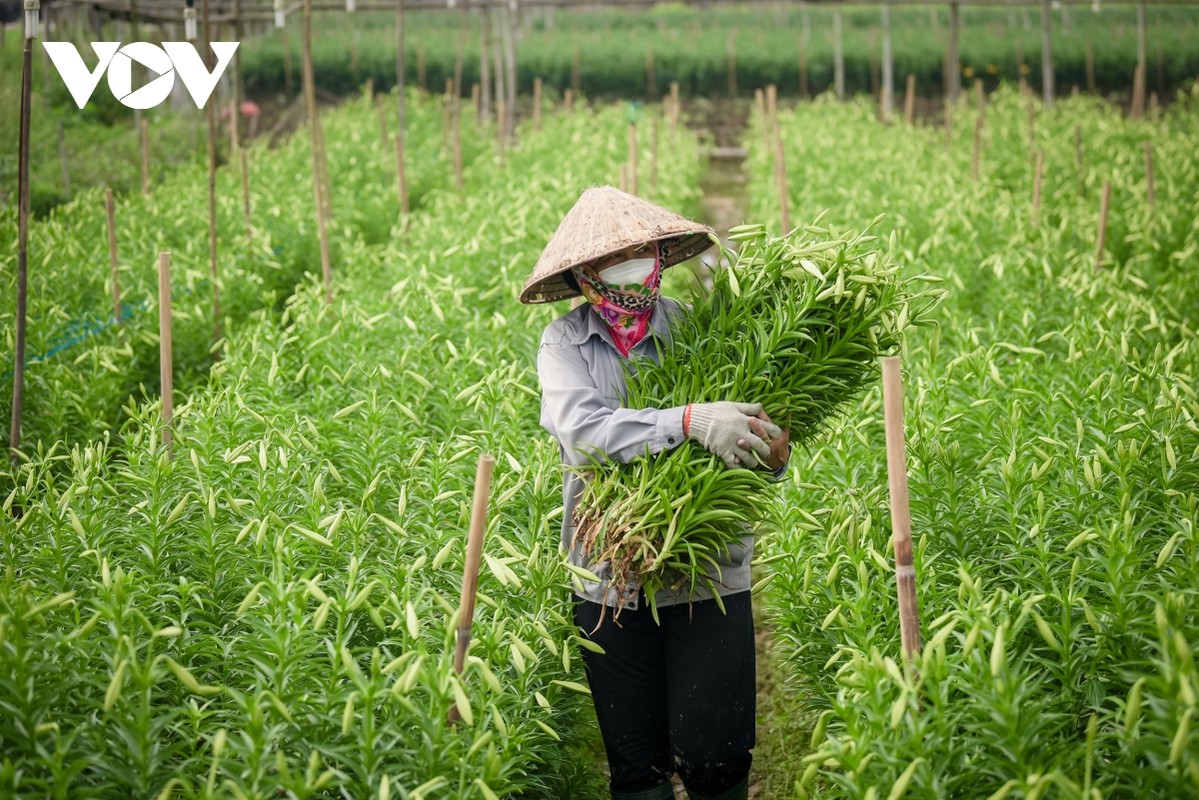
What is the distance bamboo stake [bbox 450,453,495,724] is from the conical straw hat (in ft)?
2.03

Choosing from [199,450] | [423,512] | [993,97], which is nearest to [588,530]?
[423,512]

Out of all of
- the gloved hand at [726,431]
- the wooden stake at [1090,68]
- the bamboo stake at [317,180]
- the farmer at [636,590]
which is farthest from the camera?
the wooden stake at [1090,68]

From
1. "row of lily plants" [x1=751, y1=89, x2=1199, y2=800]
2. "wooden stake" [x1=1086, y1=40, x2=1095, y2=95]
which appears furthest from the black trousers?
"wooden stake" [x1=1086, y1=40, x2=1095, y2=95]

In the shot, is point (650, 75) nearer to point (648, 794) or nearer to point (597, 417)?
point (597, 417)

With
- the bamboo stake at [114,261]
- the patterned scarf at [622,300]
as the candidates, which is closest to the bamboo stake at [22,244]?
the bamboo stake at [114,261]

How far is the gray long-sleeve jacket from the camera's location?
2.42 m

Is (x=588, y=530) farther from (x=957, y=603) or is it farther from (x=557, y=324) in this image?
(x=957, y=603)

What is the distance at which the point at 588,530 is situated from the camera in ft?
8.30

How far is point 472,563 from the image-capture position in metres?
2.21

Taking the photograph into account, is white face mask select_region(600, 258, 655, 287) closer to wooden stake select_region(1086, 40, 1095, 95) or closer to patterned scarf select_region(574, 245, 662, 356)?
patterned scarf select_region(574, 245, 662, 356)

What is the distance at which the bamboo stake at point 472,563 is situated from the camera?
7.15 feet

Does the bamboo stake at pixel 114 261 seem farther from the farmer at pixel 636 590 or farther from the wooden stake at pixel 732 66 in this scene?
the wooden stake at pixel 732 66

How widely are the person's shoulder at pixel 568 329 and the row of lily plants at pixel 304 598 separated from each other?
0.45m

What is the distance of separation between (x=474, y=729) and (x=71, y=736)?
2.53 feet
